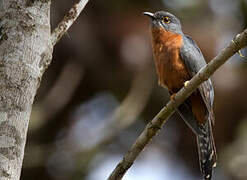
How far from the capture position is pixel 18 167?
2459 mm

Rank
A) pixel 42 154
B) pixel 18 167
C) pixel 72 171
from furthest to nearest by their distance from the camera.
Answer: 1. pixel 72 171
2. pixel 42 154
3. pixel 18 167

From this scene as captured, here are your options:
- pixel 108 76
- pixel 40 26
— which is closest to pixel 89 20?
pixel 108 76

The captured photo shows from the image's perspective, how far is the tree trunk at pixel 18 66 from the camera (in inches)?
96.9

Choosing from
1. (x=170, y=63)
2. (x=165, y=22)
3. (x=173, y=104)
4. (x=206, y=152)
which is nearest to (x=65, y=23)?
(x=173, y=104)

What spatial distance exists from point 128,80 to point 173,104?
527 centimetres

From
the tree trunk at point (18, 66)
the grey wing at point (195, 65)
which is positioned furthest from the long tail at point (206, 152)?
the tree trunk at point (18, 66)

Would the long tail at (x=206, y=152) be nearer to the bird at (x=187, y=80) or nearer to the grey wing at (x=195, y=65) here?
the bird at (x=187, y=80)

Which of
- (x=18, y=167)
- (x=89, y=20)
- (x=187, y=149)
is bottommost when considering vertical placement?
(x=18, y=167)

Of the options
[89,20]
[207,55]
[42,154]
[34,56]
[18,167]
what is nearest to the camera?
[18,167]

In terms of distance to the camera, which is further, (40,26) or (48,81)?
(48,81)

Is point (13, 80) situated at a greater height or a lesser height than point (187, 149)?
lesser

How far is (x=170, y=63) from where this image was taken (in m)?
4.89

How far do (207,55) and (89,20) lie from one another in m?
2.41

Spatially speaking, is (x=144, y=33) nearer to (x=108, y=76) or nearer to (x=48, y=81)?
(x=108, y=76)
